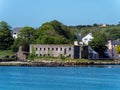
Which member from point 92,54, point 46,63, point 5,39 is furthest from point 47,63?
point 5,39

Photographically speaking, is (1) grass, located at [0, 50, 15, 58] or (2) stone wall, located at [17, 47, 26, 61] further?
(1) grass, located at [0, 50, 15, 58]

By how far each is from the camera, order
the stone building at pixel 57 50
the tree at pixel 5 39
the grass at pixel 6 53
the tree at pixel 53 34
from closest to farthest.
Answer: the stone building at pixel 57 50 → the grass at pixel 6 53 → the tree at pixel 53 34 → the tree at pixel 5 39

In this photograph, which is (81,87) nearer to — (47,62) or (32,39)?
(47,62)

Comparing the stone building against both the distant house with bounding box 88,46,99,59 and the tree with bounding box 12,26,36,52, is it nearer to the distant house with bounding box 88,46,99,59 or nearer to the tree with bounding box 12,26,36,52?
the tree with bounding box 12,26,36,52

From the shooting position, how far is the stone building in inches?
3119

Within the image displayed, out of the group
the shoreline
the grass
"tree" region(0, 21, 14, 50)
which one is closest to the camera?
the shoreline

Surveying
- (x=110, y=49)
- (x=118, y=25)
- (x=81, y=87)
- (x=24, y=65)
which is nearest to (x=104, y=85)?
(x=81, y=87)

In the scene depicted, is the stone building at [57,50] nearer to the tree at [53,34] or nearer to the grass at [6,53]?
the grass at [6,53]

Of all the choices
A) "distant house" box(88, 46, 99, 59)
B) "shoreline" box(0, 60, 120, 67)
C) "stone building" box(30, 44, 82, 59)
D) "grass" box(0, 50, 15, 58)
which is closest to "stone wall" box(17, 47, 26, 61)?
"stone building" box(30, 44, 82, 59)

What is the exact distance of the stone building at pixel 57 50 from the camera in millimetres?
79225

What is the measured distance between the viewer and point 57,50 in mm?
80125

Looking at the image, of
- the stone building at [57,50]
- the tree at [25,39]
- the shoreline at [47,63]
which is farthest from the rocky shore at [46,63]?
the tree at [25,39]

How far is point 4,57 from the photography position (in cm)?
7888

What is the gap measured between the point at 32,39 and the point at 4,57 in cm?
1071
